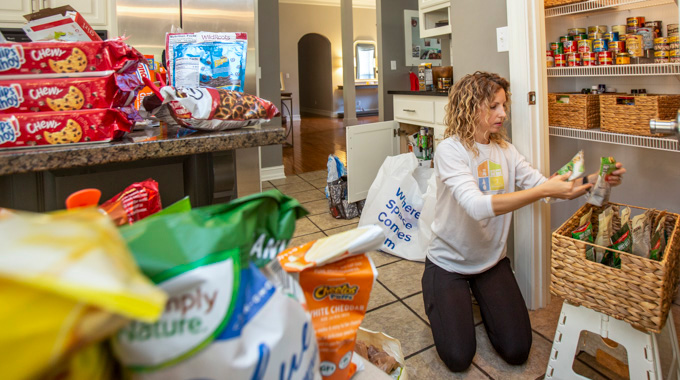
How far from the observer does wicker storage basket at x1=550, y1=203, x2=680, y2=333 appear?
1.18 meters

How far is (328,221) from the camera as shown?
328cm

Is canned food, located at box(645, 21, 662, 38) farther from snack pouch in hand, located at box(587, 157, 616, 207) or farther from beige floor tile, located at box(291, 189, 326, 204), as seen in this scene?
beige floor tile, located at box(291, 189, 326, 204)

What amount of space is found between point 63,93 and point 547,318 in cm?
194

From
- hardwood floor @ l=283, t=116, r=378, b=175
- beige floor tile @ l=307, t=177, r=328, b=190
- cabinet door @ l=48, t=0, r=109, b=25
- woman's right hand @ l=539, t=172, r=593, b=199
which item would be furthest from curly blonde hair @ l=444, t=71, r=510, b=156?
hardwood floor @ l=283, t=116, r=378, b=175

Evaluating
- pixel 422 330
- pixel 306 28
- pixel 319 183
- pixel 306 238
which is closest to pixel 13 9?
pixel 306 238

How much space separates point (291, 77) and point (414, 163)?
30.7ft

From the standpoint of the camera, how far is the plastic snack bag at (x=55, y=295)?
0.23m

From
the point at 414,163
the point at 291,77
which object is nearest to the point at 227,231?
the point at 414,163

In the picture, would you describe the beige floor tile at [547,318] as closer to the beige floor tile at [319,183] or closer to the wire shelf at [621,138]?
the wire shelf at [621,138]

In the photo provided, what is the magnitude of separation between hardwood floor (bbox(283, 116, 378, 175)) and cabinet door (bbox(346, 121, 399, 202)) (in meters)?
1.83

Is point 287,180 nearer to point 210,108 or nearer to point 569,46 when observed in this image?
point 569,46

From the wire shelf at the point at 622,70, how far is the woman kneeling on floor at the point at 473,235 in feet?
1.49

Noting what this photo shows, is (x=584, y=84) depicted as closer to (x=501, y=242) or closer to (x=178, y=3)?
(x=501, y=242)

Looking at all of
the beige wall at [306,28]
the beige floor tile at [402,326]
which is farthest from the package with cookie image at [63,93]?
the beige wall at [306,28]
